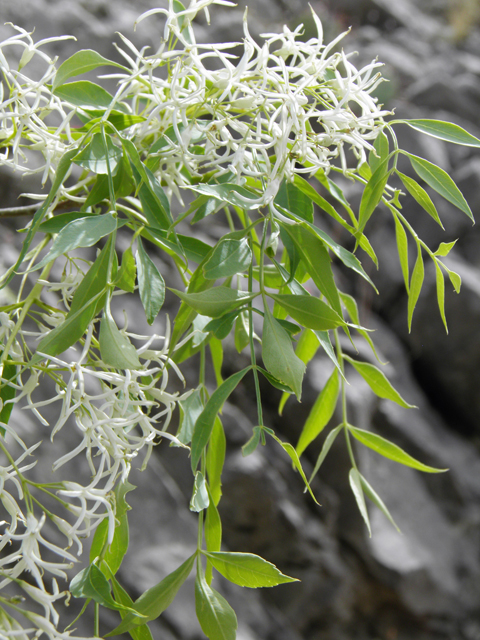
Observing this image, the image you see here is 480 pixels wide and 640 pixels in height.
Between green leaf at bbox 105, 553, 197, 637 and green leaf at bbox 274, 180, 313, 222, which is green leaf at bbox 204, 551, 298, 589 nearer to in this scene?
green leaf at bbox 105, 553, 197, 637

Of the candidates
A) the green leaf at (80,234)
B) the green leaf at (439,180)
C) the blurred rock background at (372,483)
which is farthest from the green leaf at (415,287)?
the blurred rock background at (372,483)

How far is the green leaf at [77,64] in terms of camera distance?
218 mm

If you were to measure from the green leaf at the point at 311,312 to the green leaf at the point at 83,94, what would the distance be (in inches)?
4.6

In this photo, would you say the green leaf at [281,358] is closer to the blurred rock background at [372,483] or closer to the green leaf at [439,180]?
the green leaf at [439,180]

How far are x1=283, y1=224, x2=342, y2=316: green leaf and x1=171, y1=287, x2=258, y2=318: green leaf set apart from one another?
3 centimetres

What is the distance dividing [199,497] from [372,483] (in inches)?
63.0

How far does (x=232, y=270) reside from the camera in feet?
0.63

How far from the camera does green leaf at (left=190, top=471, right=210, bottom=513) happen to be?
0.67 ft

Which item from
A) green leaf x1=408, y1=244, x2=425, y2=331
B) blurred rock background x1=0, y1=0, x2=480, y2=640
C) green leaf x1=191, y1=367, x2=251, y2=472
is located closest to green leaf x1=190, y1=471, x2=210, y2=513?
green leaf x1=191, y1=367, x2=251, y2=472

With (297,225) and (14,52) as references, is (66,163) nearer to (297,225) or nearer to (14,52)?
(297,225)

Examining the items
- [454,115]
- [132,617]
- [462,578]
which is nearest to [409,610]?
[462,578]

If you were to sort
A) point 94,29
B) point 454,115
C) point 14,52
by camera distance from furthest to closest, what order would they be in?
1. point 454,115
2. point 94,29
3. point 14,52

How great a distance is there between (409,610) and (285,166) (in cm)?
174

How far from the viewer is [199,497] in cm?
21
